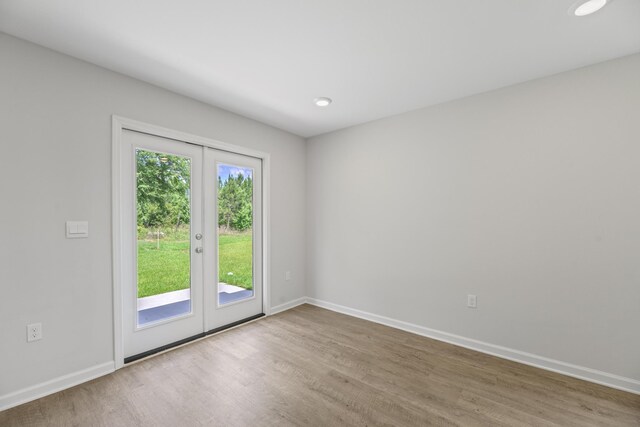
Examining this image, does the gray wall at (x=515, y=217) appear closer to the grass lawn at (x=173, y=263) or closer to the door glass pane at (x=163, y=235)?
the grass lawn at (x=173, y=263)

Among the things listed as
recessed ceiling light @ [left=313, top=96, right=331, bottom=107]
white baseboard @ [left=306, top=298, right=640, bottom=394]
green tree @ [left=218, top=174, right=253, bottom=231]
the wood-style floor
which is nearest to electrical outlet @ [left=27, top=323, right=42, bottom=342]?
the wood-style floor

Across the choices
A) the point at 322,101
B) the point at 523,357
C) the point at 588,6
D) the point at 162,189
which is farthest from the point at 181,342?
the point at 588,6

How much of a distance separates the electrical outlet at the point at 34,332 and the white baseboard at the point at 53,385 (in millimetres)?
337

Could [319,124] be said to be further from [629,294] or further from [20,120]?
[629,294]

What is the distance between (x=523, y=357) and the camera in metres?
2.49

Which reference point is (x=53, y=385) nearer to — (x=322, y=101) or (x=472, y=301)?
(x=322, y=101)

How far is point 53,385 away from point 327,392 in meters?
2.04

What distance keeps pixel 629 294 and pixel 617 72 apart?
173 centimetres

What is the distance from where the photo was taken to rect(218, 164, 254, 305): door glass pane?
324 cm

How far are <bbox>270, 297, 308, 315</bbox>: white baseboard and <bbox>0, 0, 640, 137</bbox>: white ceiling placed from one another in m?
2.75

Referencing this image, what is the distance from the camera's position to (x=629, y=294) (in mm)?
2100

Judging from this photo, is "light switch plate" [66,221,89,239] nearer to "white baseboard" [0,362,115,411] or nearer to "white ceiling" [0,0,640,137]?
"white baseboard" [0,362,115,411]

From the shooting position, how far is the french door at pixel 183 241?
2.53 m

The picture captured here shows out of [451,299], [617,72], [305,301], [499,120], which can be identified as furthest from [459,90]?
[305,301]
